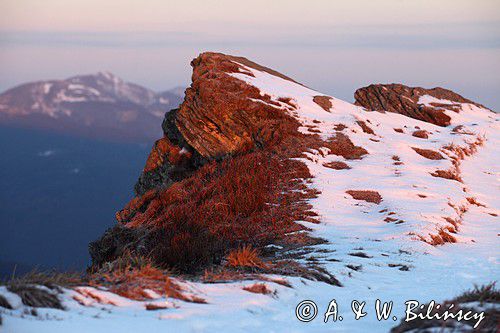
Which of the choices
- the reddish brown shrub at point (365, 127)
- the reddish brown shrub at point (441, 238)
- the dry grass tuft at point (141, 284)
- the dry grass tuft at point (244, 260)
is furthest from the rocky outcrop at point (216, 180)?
the reddish brown shrub at point (441, 238)

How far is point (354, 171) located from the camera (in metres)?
14.9

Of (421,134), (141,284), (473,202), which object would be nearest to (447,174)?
(473,202)

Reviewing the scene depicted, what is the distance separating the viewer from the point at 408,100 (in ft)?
102

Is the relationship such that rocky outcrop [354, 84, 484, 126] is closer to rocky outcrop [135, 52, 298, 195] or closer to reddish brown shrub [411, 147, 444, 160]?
reddish brown shrub [411, 147, 444, 160]

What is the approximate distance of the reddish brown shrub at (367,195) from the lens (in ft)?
41.5

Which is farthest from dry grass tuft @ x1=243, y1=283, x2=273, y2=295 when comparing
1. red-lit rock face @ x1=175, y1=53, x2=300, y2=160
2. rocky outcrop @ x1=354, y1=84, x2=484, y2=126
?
rocky outcrop @ x1=354, y1=84, x2=484, y2=126

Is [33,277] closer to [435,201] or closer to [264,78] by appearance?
[435,201]

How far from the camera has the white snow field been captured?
4758mm

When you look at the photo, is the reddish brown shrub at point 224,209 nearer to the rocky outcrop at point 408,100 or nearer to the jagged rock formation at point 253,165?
the jagged rock formation at point 253,165

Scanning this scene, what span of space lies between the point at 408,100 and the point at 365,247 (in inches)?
929

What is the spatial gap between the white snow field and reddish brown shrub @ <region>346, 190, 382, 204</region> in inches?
6.8

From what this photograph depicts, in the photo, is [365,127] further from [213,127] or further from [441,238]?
[441,238]

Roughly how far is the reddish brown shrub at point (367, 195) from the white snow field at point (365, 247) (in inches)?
6.8

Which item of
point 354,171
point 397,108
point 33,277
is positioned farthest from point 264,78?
point 33,277
